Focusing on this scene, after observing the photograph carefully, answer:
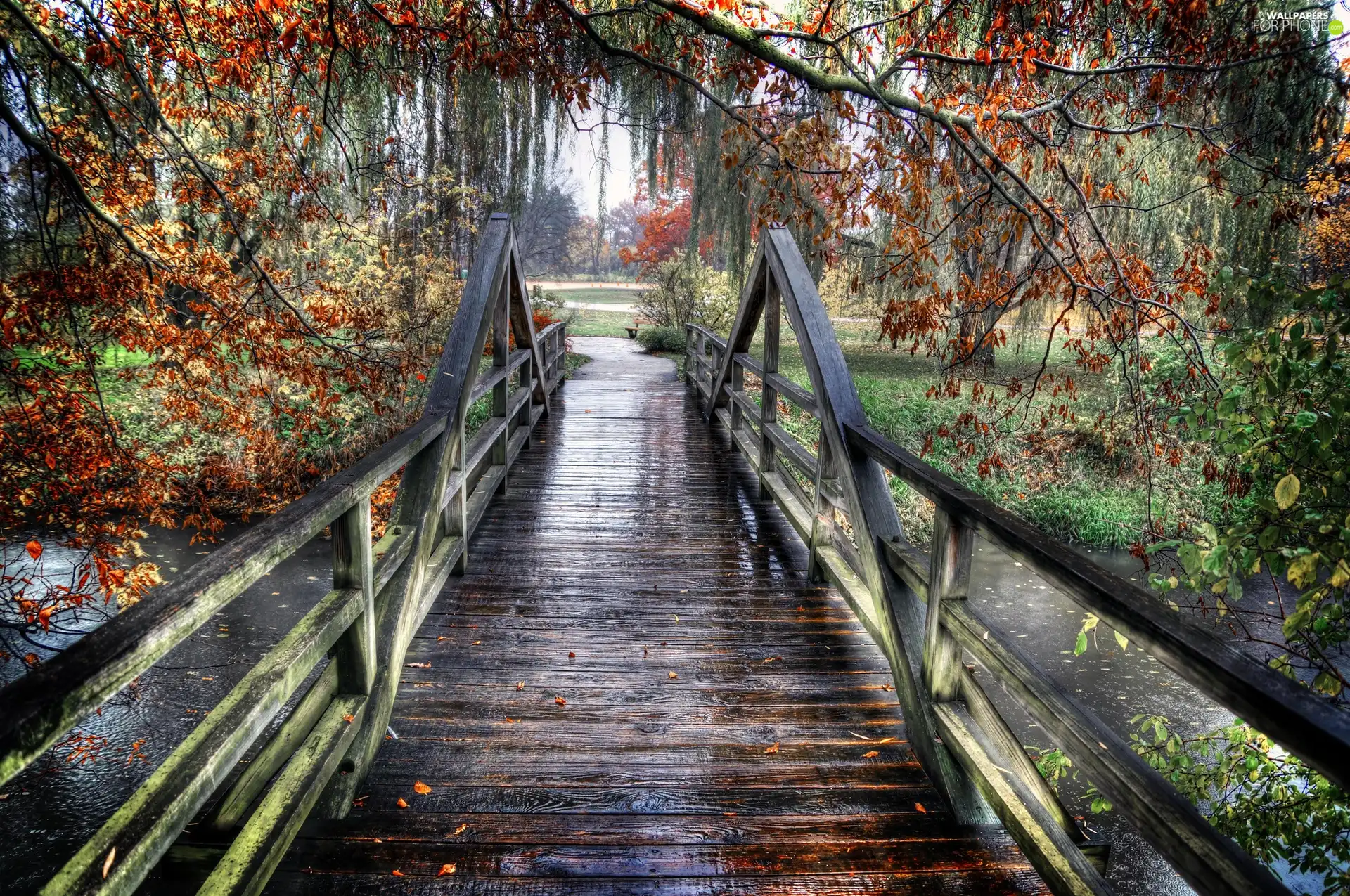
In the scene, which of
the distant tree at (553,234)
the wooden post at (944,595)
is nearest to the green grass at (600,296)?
the distant tree at (553,234)

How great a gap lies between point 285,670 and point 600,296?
134 feet

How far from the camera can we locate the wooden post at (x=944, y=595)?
218 centimetres

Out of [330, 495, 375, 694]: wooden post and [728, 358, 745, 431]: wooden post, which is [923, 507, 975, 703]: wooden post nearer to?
[330, 495, 375, 694]: wooden post

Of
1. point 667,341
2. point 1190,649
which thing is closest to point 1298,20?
point 1190,649

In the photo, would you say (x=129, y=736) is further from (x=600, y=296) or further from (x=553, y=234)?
(x=553, y=234)

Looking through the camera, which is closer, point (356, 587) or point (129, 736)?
point (356, 587)

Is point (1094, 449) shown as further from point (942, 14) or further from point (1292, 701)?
point (1292, 701)

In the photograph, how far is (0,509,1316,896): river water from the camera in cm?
442

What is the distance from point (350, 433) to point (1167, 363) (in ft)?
32.7

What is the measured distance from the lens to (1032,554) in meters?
1.76

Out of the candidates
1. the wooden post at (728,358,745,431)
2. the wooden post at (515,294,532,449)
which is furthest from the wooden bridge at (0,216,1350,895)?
the wooden post at (728,358,745,431)

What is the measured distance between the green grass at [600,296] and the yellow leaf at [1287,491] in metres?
33.5

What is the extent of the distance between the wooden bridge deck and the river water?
1861 mm

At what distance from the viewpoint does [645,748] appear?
2445 millimetres
